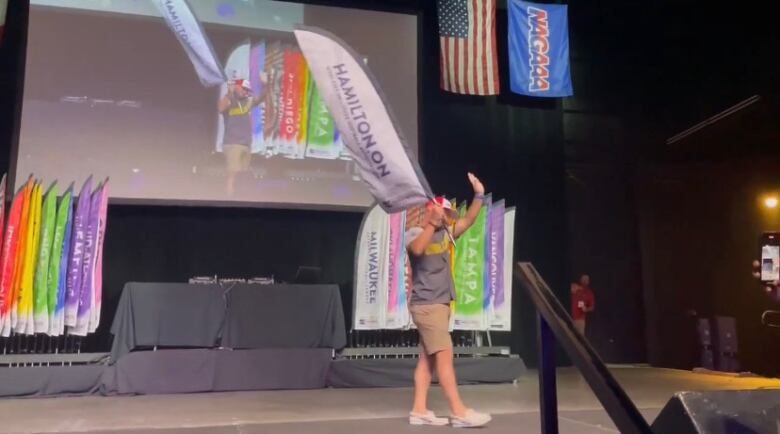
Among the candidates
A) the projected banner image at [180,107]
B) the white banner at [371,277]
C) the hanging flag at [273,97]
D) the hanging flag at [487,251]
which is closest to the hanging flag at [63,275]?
the projected banner image at [180,107]

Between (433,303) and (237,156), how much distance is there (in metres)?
4.17

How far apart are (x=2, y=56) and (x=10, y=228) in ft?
8.32

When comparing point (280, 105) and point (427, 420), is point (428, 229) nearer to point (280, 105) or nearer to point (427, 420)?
point (427, 420)

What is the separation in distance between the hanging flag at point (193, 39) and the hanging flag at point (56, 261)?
204 centimetres

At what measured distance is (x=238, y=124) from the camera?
7629 millimetres

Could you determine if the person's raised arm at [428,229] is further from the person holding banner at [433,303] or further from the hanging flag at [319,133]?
the hanging flag at [319,133]

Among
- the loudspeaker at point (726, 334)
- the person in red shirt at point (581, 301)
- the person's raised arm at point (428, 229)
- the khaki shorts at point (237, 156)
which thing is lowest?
the loudspeaker at point (726, 334)

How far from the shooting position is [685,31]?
949 centimetres

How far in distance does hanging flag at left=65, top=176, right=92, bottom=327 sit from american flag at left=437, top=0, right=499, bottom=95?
14.8 ft

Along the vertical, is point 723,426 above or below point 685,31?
below

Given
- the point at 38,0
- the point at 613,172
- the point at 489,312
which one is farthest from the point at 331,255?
the point at 613,172

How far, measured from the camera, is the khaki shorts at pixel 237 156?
763 cm

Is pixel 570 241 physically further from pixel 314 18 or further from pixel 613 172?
pixel 314 18

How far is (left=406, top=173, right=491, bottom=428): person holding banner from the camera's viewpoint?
4.19 meters
